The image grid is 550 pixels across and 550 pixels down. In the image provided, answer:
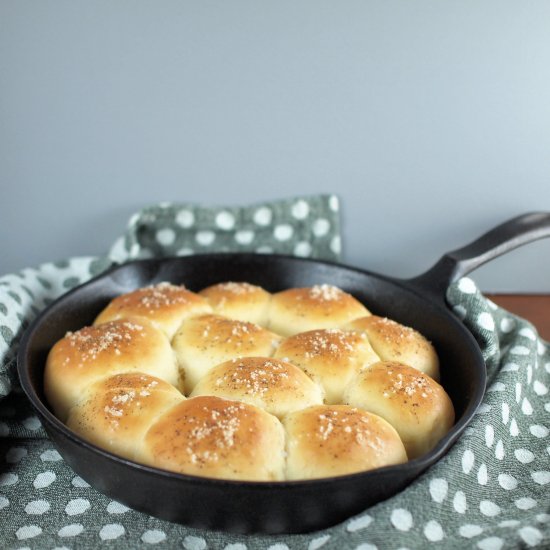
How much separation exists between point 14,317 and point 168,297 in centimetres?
26

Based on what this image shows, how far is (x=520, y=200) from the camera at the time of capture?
1444 millimetres

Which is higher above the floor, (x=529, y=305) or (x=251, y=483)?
(x=251, y=483)

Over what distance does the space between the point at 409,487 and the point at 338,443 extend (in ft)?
0.34

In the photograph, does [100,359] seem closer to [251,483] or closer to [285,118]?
[251,483]

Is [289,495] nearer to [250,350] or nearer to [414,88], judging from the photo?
[250,350]

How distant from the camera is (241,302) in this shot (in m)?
1.27

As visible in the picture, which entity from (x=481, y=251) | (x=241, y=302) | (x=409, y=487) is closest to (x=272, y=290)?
(x=241, y=302)

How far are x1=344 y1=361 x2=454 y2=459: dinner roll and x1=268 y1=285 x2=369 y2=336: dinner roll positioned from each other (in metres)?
0.19

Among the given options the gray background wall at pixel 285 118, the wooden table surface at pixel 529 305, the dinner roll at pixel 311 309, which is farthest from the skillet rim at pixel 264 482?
the wooden table surface at pixel 529 305

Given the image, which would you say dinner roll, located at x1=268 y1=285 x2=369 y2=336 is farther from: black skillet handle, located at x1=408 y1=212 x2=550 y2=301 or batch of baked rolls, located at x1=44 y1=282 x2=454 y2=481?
black skillet handle, located at x1=408 y1=212 x2=550 y2=301

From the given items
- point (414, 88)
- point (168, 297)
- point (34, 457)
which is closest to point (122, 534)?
point (34, 457)

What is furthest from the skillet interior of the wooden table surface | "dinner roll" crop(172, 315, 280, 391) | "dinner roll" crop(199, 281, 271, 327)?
the wooden table surface

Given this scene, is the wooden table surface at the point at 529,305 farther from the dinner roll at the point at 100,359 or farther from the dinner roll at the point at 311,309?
the dinner roll at the point at 100,359

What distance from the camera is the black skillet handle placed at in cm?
124
